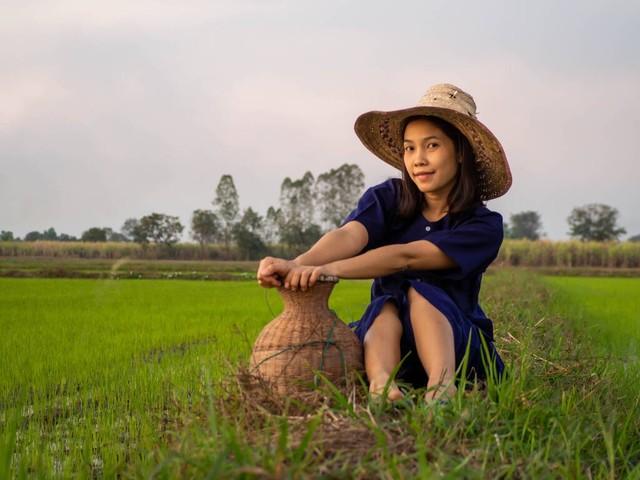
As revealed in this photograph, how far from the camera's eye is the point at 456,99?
2.77 metres

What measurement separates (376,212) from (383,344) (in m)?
0.59

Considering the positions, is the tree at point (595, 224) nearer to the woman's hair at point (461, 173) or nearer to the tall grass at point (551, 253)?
the tall grass at point (551, 253)

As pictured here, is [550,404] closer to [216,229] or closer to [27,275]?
[27,275]

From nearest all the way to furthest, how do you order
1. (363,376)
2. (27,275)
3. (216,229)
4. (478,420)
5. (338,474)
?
(338,474) → (478,420) → (363,376) → (27,275) → (216,229)

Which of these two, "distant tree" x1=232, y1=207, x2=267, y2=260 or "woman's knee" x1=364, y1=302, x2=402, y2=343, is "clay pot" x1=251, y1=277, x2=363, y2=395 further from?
"distant tree" x1=232, y1=207, x2=267, y2=260

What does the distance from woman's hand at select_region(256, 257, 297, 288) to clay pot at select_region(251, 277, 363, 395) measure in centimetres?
7

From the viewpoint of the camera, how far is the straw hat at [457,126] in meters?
2.74

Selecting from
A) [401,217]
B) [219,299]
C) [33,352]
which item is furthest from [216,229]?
[401,217]

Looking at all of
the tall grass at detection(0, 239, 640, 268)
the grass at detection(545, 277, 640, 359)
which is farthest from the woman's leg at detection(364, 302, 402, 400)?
the tall grass at detection(0, 239, 640, 268)

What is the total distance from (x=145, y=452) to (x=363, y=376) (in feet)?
2.49

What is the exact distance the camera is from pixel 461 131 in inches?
110

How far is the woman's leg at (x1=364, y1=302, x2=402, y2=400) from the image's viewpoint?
2469mm

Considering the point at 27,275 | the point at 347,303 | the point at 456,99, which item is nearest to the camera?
the point at 456,99

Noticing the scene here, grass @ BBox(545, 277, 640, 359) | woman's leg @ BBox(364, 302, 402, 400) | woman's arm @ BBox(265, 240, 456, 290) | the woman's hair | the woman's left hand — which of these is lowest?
grass @ BBox(545, 277, 640, 359)
